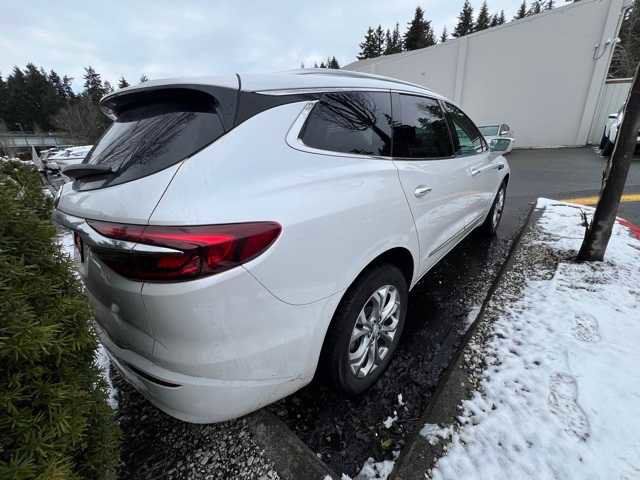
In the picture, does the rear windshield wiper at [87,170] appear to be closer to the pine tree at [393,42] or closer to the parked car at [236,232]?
the parked car at [236,232]

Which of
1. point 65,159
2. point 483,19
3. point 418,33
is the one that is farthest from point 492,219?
point 483,19

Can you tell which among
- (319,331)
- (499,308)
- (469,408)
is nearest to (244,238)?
(319,331)

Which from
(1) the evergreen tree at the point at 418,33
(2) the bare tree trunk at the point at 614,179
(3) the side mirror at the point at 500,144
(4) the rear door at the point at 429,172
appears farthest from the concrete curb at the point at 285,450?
(1) the evergreen tree at the point at 418,33

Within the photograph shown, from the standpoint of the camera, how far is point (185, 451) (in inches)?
63.1

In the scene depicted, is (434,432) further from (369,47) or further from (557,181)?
(369,47)

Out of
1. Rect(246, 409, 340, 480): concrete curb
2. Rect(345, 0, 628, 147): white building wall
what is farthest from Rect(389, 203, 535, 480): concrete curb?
Rect(345, 0, 628, 147): white building wall

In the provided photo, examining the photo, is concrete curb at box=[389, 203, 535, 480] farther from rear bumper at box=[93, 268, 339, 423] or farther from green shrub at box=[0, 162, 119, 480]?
green shrub at box=[0, 162, 119, 480]

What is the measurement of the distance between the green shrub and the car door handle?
1709 mm

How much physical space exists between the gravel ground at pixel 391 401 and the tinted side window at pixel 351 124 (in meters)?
1.43

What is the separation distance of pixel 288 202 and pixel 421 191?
108cm

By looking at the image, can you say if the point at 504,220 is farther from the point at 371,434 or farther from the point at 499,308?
the point at 371,434

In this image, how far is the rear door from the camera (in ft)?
6.51

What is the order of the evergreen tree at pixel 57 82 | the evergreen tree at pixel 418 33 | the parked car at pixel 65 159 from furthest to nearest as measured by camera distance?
the evergreen tree at pixel 57 82 < the evergreen tree at pixel 418 33 < the parked car at pixel 65 159

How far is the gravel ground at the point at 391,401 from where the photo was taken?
64.1 inches
